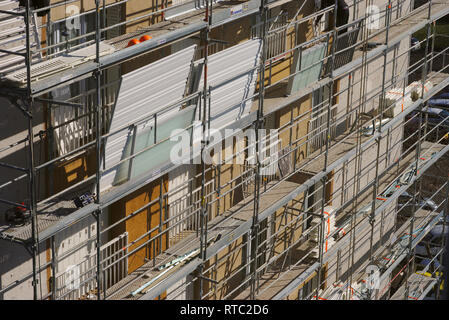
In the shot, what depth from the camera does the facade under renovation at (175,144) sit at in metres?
8.64

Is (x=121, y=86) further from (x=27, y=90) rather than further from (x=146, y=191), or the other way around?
(x=146, y=191)

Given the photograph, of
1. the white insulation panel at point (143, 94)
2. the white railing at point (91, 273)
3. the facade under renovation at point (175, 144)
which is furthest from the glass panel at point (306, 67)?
the white railing at point (91, 273)

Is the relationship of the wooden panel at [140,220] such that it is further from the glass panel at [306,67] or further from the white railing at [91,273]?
the glass panel at [306,67]

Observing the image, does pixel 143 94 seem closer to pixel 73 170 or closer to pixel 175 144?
pixel 175 144

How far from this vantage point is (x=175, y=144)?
31.8 ft

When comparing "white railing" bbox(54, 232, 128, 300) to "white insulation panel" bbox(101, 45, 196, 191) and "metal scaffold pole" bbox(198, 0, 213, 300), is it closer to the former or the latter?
"metal scaffold pole" bbox(198, 0, 213, 300)

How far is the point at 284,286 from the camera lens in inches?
479

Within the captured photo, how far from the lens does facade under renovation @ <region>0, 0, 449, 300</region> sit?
8.64 m

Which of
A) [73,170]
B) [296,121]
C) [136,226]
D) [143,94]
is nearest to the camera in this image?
[143,94]

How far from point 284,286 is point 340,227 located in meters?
1.76

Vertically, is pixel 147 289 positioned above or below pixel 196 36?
below

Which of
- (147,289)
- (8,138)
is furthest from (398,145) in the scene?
(8,138)

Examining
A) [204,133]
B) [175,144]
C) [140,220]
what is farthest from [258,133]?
[175,144]

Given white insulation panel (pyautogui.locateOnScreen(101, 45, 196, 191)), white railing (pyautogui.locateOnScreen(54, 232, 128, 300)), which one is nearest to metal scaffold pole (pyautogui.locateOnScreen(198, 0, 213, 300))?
white insulation panel (pyautogui.locateOnScreen(101, 45, 196, 191))
